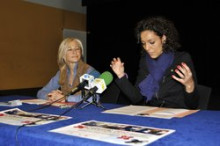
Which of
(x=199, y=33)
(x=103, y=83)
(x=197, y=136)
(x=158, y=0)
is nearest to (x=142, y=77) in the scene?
(x=103, y=83)

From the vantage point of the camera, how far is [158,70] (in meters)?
2.27

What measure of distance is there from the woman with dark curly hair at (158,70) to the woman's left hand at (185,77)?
131mm

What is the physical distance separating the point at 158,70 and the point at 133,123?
0.95 metres

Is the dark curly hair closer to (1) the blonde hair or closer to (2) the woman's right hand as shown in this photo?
(2) the woman's right hand

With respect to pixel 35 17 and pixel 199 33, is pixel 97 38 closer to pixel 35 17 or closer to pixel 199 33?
pixel 35 17

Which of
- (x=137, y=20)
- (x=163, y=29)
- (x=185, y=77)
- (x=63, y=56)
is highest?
(x=137, y=20)

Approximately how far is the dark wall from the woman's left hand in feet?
18.4

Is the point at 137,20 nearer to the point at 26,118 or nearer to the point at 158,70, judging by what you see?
the point at 158,70

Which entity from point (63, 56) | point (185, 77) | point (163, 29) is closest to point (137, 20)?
point (63, 56)

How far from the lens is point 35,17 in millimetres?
7809

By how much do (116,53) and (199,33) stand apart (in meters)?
2.74

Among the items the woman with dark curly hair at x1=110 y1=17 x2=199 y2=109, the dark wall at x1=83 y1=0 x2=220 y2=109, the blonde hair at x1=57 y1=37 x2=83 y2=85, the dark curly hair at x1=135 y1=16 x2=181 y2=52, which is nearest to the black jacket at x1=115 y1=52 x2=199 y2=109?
the woman with dark curly hair at x1=110 y1=17 x2=199 y2=109

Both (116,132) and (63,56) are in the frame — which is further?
(63,56)

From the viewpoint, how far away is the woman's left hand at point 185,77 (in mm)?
1731
